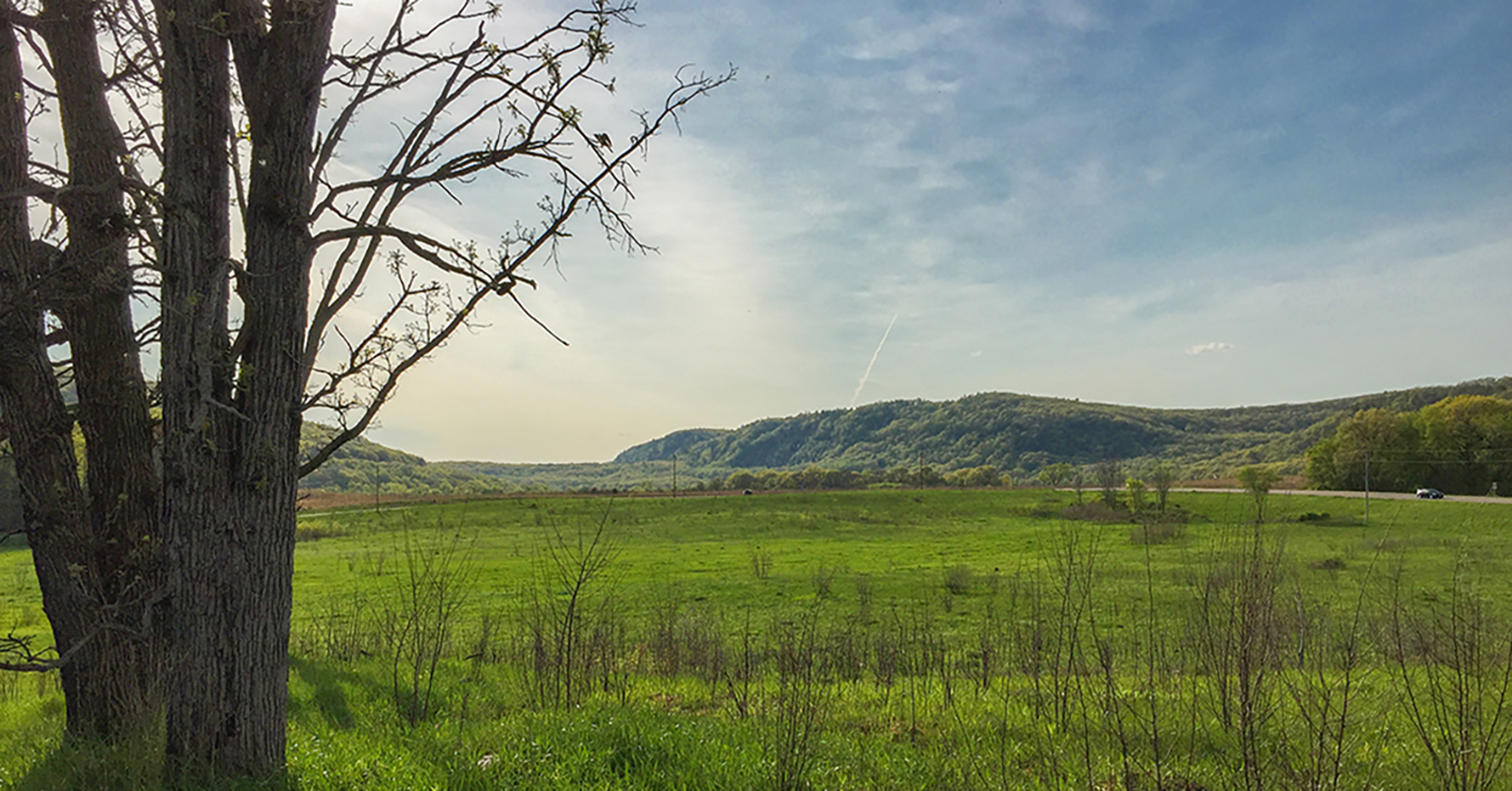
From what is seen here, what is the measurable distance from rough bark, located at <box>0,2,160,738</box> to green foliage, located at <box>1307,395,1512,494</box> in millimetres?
80867

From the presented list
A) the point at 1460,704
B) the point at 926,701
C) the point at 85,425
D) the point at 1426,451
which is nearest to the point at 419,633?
the point at 85,425

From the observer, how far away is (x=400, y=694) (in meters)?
8.52

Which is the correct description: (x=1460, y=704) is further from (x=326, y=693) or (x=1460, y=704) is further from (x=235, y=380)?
(x=326, y=693)

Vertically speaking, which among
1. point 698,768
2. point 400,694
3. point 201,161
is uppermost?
point 201,161

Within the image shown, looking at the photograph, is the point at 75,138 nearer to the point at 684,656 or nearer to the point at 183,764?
the point at 183,764

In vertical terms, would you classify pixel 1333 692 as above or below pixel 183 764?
below

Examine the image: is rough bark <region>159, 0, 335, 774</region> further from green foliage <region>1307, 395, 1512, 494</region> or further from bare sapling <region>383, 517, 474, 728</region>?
green foliage <region>1307, 395, 1512, 494</region>

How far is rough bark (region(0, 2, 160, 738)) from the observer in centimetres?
505

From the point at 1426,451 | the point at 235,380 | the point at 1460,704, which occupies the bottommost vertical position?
the point at 1460,704

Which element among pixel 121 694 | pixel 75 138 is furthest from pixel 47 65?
pixel 121 694

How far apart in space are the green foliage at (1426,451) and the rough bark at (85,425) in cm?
8087

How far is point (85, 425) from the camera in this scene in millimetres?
5254

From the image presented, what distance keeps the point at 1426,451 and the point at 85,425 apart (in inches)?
3589

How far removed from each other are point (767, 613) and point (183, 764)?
19666 millimetres
